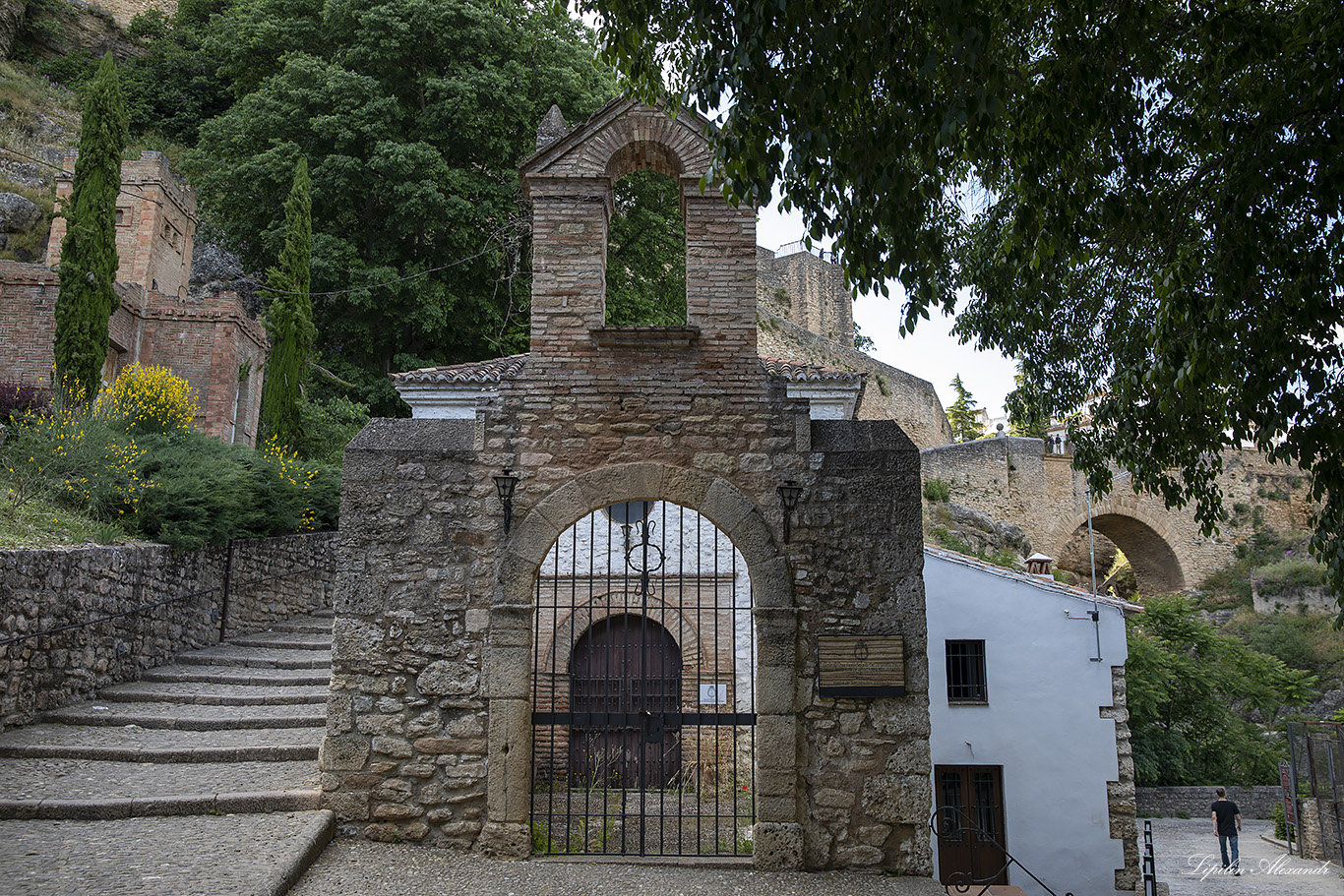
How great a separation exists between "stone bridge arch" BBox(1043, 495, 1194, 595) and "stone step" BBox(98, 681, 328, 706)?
2418 centimetres

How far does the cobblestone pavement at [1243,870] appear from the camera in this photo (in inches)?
438

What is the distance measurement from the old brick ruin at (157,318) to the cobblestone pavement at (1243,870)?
17.4 meters

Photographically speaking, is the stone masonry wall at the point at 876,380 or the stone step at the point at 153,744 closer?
the stone step at the point at 153,744

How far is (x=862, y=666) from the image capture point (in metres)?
5.56

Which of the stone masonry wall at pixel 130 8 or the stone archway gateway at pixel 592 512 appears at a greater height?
the stone masonry wall at pixel 130 8

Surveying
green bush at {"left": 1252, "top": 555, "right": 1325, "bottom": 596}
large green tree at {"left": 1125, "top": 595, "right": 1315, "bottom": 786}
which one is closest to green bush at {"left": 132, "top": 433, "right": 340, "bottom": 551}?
large green tree at {"left": 1125, "top": 595, "right": 1315, "bottom": 786}

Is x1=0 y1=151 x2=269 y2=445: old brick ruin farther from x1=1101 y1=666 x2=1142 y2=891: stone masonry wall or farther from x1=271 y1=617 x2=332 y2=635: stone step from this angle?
x1=1101 y1=666 x2=1142 y2=891: stone masonry wall

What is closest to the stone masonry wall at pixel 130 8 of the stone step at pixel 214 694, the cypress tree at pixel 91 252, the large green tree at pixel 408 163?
the large green tree at pixel 408 163

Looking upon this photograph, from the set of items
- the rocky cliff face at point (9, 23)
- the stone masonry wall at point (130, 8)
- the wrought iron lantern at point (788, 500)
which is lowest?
the wrought iron lantern at point (788, 500)

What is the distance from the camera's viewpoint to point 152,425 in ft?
42.1

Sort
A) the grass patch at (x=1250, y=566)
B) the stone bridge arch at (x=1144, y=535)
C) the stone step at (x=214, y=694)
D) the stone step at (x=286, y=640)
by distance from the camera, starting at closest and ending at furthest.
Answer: the stone step at (x=214, y=694)
the stone step at (x=286, y=640)
the grass patch at (x=1250, y=566)
the stone bridge arch at (x=1144, y=535)

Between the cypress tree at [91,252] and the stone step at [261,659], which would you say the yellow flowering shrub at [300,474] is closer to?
the cypress tree at [91,252]

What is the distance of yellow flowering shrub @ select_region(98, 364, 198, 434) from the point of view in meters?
12.4

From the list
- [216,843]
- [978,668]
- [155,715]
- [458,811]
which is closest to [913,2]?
[458,811]
